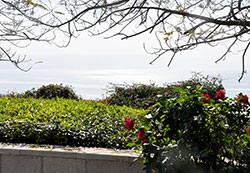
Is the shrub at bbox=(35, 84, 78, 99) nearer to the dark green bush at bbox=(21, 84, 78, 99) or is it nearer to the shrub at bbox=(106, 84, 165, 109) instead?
the dark green bush at bbox=(21, 84, 78, 99)

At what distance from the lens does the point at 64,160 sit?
384 centimetres

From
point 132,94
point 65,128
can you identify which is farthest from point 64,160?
point 132,94

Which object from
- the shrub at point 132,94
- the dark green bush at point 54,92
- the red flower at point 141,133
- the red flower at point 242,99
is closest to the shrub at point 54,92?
the dark green bush at point 54,92

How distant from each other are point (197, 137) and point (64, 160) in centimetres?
170

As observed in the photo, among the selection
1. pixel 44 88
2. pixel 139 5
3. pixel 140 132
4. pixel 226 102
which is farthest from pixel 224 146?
pixel 44 88

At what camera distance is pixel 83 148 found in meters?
4.01

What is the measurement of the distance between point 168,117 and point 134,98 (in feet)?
20.5

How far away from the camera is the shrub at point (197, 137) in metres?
2.94

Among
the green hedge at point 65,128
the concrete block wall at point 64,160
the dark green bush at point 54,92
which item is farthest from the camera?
the dark green bush at point 54,92

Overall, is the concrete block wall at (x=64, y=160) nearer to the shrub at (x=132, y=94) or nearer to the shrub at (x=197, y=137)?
the shrub at (x=197, y=137)

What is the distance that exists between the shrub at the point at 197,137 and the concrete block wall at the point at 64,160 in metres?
0.58

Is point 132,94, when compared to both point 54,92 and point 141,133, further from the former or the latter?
point 141,133

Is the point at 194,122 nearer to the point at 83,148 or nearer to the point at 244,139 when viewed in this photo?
the point at 244,139

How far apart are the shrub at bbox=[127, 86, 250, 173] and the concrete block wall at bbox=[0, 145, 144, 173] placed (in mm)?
580
